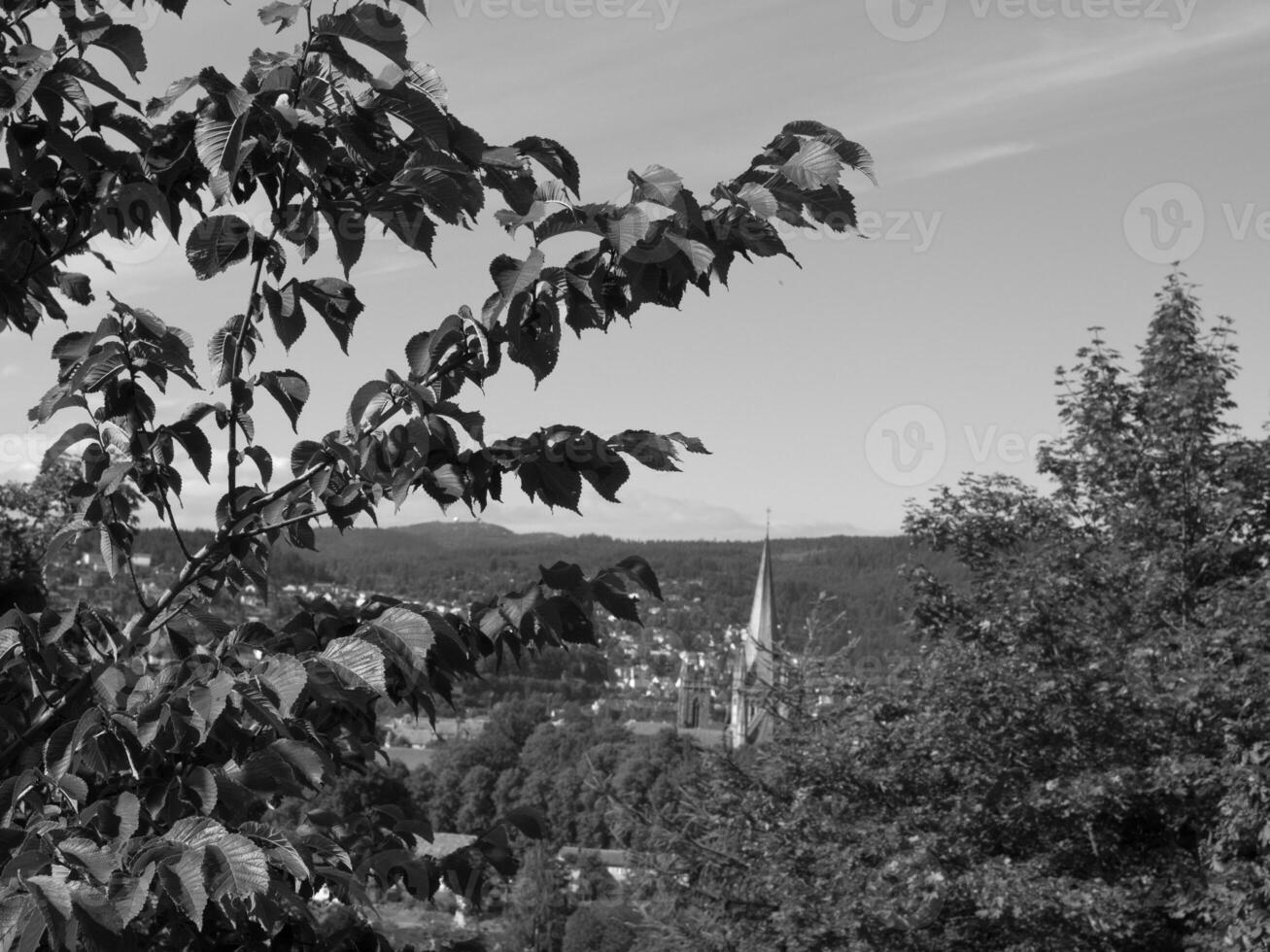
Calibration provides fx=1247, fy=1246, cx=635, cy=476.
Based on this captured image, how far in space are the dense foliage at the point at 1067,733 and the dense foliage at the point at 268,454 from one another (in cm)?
1062

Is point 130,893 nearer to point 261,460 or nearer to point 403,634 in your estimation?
point 403,634

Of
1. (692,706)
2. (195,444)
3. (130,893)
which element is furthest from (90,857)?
(692,706)

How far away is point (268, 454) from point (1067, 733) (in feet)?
41.8

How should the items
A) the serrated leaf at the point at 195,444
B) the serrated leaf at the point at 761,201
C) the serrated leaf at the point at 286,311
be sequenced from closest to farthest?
the serrated leaf at the point at 761,201 < the serrated leaf at the point at 286,311 < the serrated leaf at the point at 195,444

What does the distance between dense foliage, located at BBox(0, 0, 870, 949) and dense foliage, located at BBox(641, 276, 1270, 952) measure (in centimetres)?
1062

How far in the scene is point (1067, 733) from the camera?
1361cm

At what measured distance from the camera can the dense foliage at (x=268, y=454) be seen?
1688 millimetres

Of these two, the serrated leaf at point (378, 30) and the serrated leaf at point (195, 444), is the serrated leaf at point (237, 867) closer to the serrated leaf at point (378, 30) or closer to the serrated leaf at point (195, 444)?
the serrated leaf at point (195, 444)

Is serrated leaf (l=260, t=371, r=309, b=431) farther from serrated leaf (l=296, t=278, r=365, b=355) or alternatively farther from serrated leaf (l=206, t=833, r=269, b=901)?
serrated leaf (l=206, t=833, r=269, b=901)

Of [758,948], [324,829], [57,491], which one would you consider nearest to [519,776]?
[758,948]

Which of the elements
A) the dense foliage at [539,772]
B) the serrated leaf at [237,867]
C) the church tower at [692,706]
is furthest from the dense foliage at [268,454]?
the church tower at [692,706]

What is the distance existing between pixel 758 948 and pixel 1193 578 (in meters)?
6.89

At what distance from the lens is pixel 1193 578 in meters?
14.9

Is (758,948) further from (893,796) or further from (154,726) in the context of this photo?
(154,726)
